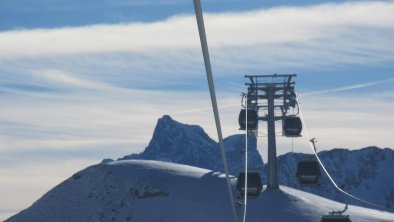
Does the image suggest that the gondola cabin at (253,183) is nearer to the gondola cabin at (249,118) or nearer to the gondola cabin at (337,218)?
the gondola cabin at (249,118)

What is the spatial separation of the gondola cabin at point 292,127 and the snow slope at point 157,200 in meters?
29.6

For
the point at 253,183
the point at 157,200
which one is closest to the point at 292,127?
the point at 253,183

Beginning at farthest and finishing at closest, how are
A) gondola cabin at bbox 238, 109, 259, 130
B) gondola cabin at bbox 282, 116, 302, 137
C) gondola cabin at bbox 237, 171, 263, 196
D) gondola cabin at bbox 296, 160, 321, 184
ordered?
gondola cabin at bbox 282, 116, 302, 137 → gondola cabin at bbox 238, 109, 259, 130 → gondola cabin at bbox 237, 171, 263, 196 → gondola cabin at bbox 296, 160, 321, 184

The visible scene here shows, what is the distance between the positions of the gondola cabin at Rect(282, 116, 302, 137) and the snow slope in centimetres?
2961

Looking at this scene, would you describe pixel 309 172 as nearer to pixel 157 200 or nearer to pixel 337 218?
→ pixel 337 218

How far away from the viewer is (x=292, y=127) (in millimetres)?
118938

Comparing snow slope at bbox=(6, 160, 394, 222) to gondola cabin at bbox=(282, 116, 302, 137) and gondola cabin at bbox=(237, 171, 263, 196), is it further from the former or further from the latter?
gondola cabin at bbox=(237, 171, 263, 196)

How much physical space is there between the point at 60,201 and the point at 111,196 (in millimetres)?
9905

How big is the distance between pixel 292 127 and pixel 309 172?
17340 mm

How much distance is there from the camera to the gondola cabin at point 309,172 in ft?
334

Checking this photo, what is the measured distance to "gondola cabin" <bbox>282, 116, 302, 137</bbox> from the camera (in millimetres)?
117750

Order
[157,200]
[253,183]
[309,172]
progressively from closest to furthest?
[309,172], [253,183], [157,200]

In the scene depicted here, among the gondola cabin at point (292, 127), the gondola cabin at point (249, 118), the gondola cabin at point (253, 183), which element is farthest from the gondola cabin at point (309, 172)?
the gondola cabin at point (249, 118)

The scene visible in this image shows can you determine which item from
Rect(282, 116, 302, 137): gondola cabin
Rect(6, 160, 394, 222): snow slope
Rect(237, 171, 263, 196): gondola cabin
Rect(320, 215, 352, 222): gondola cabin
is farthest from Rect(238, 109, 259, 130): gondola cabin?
Rect(320, 215, 352, 222): gondola cabin
